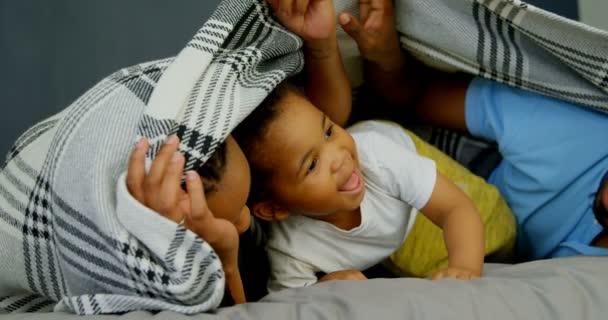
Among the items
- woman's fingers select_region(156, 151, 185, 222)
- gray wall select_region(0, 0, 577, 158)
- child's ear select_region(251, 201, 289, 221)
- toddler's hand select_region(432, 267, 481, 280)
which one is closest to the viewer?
woman's fingers select_region(156, 151, 185, 222)

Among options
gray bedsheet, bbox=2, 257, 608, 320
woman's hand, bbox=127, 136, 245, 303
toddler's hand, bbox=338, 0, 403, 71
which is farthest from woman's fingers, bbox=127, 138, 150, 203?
toddler's hand, bbox=338, 0, 403, 71

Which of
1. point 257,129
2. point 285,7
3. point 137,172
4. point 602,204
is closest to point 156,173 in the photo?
point 137,172

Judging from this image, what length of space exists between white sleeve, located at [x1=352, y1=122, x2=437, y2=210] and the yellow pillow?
9cm

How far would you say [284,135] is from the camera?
76 centimetres

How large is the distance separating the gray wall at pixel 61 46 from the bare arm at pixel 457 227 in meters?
0.47

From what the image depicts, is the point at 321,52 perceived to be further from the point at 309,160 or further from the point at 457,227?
the point at 457,227

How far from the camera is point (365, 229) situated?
840 mm

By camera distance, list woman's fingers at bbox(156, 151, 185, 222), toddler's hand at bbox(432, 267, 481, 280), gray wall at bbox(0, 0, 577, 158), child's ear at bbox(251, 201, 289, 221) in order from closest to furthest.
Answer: woman's fingers at bbox(156, 151, 185, 222)
toddler's hand at bbox(432, 267, 481, 280)
child's ear at bbox(251, 201, 289, 221)
gray wall at bbox(0, 0, 577, 158)

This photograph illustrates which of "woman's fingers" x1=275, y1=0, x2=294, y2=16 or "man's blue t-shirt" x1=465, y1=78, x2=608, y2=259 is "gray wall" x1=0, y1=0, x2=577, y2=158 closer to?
"woman's fingers" x1=275, y1=0, x2=294, y2=16

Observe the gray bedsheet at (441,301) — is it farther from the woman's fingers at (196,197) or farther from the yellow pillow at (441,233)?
the yellow pillow at (441,233)

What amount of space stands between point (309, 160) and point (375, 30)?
0.64 feet

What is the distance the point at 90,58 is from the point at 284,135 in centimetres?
40

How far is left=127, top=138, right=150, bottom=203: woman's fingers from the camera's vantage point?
597 millimetres

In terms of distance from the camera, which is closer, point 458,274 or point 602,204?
point 458,274
